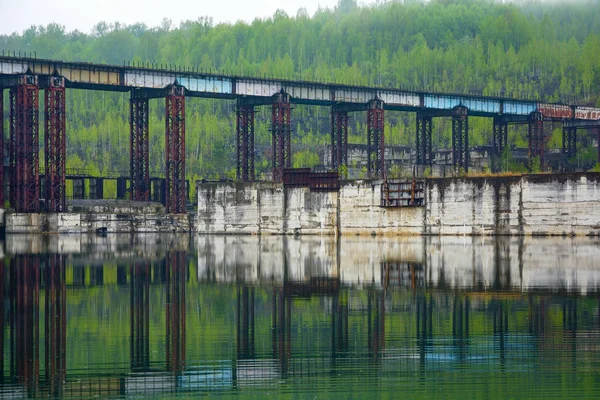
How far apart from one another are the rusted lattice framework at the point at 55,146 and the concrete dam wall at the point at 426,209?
11723mm

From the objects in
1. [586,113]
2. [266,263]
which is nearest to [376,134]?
[586,113]

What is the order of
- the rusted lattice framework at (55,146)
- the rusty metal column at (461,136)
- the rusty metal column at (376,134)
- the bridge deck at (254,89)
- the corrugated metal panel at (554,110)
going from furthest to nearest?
the corrugated metal panel at (554,110) < the rusty metal column at (461,136) < the rusty metal column at (376,134) < the bridge deck at (254,89) < the rusted lattice framework at (55,146)

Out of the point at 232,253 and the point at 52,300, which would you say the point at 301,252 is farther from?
the point at 52,300

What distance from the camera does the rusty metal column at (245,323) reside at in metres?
17.4

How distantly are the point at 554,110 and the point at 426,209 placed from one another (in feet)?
154

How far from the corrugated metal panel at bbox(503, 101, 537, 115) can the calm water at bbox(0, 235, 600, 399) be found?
2990 inches

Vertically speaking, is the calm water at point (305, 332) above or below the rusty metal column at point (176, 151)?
below

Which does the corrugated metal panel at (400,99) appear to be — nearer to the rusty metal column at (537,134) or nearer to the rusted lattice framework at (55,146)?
the rusty metal column at (537,134)

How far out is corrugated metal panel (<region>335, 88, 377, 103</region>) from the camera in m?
97.4

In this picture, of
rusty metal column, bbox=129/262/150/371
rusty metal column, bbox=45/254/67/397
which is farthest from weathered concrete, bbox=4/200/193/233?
rusty metal column, bbox=129/262/150/371

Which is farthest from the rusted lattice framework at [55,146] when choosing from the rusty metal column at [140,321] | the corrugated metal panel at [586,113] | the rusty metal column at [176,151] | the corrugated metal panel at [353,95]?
the corrugated metal panel at [586,113]

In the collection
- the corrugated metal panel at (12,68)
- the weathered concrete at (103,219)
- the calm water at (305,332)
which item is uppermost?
the corrugated metal panel at (12,68)

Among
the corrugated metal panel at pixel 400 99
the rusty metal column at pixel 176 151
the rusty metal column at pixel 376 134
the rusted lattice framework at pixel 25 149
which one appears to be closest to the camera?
the rusted lattice framework at pixel 25 149

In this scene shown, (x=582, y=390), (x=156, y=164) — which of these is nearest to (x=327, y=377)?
(x=582, y=390)
